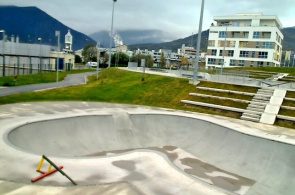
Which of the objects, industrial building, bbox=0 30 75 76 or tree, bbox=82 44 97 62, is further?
tree, bbox=82 44 97 62

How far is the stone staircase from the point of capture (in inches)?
729

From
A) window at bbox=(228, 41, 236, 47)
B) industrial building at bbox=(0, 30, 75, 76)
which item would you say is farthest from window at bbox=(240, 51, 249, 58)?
industrial building at bbox=(0, 30, 75, 76)

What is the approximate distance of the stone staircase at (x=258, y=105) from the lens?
18.5 metres

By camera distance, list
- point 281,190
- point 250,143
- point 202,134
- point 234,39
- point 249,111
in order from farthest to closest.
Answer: point 234,39 → point 249,111 → point 202,134 → point 250,143 → point 281,190

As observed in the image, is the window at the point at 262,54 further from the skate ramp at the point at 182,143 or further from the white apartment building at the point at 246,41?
the skate ramp at the point at 182,143

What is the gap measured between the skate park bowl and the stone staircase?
9.55ft

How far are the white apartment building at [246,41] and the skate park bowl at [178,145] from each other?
172 ft

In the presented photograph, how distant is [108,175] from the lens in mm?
8359

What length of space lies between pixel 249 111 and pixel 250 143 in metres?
6.30

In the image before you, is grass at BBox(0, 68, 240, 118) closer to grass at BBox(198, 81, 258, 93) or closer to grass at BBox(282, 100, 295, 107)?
grass at BBox(198, 81, 258, 93)

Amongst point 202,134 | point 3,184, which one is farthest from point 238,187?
point 3,184

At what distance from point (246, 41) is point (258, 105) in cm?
5211

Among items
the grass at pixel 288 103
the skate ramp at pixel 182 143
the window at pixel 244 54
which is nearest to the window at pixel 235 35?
the window at pixel 244 54

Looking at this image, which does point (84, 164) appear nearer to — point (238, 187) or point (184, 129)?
point (238, 187)
